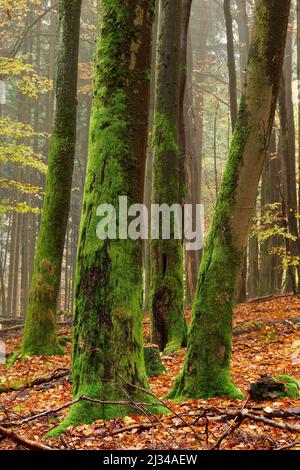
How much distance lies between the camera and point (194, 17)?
31016 mm

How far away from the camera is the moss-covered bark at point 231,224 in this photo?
5.76 meters

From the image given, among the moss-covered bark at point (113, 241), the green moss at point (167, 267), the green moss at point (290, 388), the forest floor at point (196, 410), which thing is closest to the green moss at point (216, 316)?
the forest floor at point (196, 410)

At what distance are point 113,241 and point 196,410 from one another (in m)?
1.67

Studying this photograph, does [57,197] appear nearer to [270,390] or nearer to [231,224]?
[231,224]

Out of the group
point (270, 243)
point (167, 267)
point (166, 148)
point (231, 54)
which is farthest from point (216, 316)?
point (270, 243)

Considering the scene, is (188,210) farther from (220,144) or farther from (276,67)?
(220,144)

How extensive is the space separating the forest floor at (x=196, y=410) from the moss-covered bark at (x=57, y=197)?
2.47 ft

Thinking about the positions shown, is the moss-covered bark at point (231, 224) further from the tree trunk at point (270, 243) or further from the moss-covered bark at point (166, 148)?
the tree trunk at point (270, 243)

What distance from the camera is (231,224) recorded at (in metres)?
5.80

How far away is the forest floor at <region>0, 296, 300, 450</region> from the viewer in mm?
4133

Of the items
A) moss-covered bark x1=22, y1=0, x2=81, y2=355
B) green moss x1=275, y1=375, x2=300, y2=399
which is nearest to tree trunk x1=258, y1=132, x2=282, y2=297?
moss-covered bark x1=22, y1=0, x2=81, y2=355

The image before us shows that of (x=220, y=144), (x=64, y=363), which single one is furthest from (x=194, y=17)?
(x=64, y=363)
